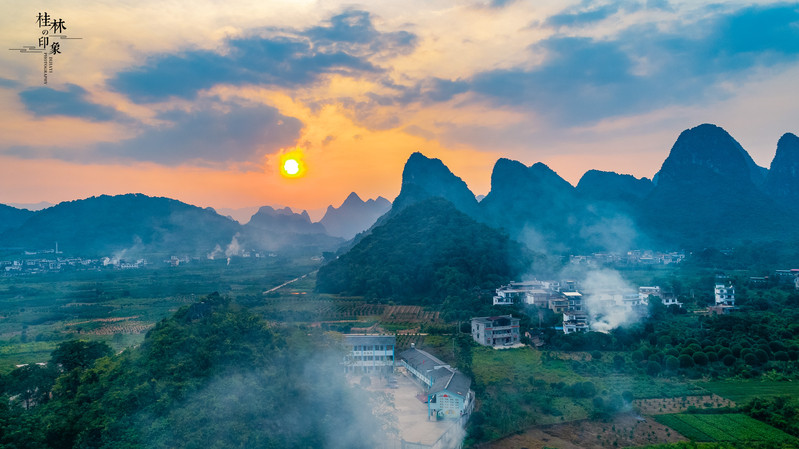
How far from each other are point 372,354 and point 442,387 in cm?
473


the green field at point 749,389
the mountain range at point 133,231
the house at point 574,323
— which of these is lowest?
the green field at point 749,389

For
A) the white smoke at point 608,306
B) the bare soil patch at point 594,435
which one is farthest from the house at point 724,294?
the bare soil patch at point 594,435

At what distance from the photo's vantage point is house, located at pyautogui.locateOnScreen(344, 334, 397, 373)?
18359 millimetres

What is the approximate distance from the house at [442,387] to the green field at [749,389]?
8.38 metres

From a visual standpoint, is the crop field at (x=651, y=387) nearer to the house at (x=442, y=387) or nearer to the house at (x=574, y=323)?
the house at (x=442, y=387)

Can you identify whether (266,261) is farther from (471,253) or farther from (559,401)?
(559,401)

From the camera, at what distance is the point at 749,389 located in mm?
15695

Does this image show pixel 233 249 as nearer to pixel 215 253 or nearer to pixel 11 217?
pixel 215 253

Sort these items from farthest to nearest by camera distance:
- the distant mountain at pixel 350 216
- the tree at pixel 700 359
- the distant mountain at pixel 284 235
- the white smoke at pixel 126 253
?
the distant mountain at pixel 350 216 < the distant mountain at pixel 284 235 < the white smoke at pixel 126 253 < the tree at pixel 700 359

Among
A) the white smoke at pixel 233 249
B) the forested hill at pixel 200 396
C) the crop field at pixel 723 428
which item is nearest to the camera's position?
the forested hill at pixel 200 396

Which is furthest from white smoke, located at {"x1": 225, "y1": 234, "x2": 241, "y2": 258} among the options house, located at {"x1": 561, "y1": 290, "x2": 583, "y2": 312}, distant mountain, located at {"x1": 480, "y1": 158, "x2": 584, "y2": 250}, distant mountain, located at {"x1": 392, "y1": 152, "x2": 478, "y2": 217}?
house, located at {"x1": 561, "y1": 290, "x2": 583, "y2": 312}

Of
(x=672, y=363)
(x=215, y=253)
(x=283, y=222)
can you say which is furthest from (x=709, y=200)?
(x=283, y=222)

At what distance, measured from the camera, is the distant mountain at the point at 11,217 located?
91.9m

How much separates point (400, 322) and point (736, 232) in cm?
5021
